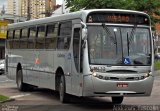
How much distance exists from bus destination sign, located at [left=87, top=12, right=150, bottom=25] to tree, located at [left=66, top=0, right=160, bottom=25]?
26.2m

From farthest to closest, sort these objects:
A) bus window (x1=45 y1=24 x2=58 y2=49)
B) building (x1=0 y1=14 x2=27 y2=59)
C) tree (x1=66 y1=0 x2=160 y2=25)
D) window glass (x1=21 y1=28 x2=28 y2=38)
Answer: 1. building (x1=0 y1=14 x2=27 y2=59)
2. tree (x1=66 y1=0 x2=160 y2=25)
3. window glass (x1=21 y1=28 x2=28 y2=38)
4. bus window (x1=45 y1=24 x2=58 y2=49)

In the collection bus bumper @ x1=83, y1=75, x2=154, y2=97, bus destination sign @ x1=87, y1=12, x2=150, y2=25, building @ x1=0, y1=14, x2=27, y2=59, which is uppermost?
building @ x1=0, y1=14, x2=27, y2=59

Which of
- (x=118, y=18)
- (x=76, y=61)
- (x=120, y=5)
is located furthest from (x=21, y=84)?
(x=120, y=5)

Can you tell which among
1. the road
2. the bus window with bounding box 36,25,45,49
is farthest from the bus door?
the bus window with bounding box 36,25,45,49

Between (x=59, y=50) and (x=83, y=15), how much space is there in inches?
101

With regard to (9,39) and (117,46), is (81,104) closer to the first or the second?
(117,46)

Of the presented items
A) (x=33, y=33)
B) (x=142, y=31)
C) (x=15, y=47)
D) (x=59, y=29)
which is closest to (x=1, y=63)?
(x=15, y=47)

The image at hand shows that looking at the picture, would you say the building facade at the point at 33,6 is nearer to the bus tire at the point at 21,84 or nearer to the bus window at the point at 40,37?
the bus tire at the point at 21,84

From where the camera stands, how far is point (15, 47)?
2355cm

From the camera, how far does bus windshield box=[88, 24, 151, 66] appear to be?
1463 centimetres

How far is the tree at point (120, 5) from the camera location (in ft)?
137

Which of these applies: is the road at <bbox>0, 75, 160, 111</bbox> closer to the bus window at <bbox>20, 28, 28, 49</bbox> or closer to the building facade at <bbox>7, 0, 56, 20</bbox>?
the bus window at <bbox>20, 28, 28, 49</bbox>

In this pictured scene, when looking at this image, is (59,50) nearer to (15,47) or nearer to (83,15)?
(83,15)

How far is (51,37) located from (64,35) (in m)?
1.45
